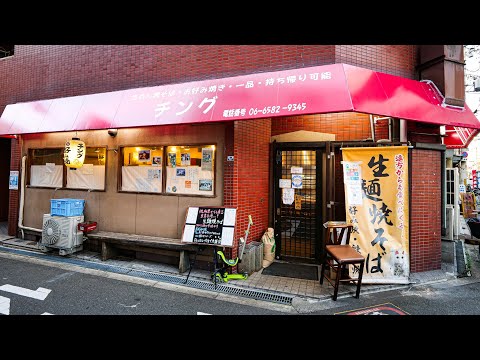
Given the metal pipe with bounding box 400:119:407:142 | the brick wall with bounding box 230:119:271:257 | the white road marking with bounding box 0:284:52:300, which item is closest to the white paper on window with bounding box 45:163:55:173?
the white road marking with bounding box 0:284:52:300

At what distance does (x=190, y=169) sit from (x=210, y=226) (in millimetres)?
1899

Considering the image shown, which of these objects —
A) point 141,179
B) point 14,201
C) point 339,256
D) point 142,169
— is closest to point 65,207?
point 141,179

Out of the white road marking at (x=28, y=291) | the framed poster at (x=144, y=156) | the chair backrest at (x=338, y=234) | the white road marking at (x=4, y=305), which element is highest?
the framed poster at (x=144, y=156)

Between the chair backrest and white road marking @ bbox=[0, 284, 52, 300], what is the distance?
20.5 ft

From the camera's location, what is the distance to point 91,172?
8.43m

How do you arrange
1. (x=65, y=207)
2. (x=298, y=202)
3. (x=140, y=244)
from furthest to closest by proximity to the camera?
(x=65, y=207) < (x=298, y=202) < (x=140, y=244)

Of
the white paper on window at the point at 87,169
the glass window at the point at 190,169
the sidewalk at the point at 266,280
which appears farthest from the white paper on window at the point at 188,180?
the white paper on window at the point at 87,169

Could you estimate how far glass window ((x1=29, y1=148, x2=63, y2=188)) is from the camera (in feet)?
29.9

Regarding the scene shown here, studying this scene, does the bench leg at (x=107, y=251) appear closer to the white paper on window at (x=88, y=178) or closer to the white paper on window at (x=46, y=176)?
the white paper on window at (x=88, y=178)

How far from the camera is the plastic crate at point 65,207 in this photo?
768 centimetres

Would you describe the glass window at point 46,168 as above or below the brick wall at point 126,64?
below

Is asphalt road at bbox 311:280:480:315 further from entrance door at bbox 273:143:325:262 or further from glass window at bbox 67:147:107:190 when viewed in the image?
glass window at bbox 67:147:107:190

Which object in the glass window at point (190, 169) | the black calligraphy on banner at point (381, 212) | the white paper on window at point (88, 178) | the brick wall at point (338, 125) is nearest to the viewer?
the black calligraphy on banner at point (381, 212)

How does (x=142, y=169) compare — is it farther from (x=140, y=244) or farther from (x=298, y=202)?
(x=298, y=202)
